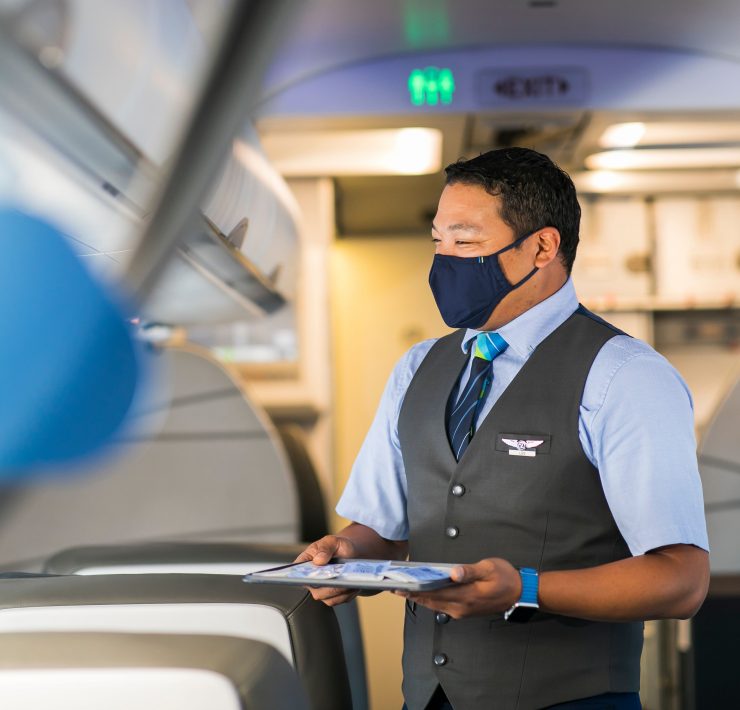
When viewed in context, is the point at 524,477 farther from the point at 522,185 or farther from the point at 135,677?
the point at 135,677

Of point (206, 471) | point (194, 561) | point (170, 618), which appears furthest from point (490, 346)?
point (206, 471)

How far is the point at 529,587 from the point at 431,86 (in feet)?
10.3

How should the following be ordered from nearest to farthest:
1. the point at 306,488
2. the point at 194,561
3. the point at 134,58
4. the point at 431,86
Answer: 1. the point at 134,58
2. the point at 194,561
3. the point at 431,86
4. the point at 306,488

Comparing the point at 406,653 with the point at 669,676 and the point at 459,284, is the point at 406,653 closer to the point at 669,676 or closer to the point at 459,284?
the point at 459,284

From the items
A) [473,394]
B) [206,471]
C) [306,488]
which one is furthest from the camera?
[306,488]

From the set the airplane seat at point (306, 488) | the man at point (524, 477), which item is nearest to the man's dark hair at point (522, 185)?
the man at point (524, 477)

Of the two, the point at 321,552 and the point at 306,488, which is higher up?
the point at 321,552

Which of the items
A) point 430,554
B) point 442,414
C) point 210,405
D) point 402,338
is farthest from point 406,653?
point 402,338

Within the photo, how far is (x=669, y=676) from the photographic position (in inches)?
133

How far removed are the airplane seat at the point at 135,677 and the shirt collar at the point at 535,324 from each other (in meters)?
0.73

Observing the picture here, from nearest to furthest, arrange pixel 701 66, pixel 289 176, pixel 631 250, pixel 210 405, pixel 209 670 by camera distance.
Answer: pixel 209 670 < pixel 210 405 < pixel 701 66 < pixel 289 176 < pixel 631 250

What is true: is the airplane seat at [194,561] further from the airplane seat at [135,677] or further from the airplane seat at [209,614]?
the airplane seat at [135,677]

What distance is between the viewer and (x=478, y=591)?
1.30 meters

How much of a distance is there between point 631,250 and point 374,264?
1.71 metres
